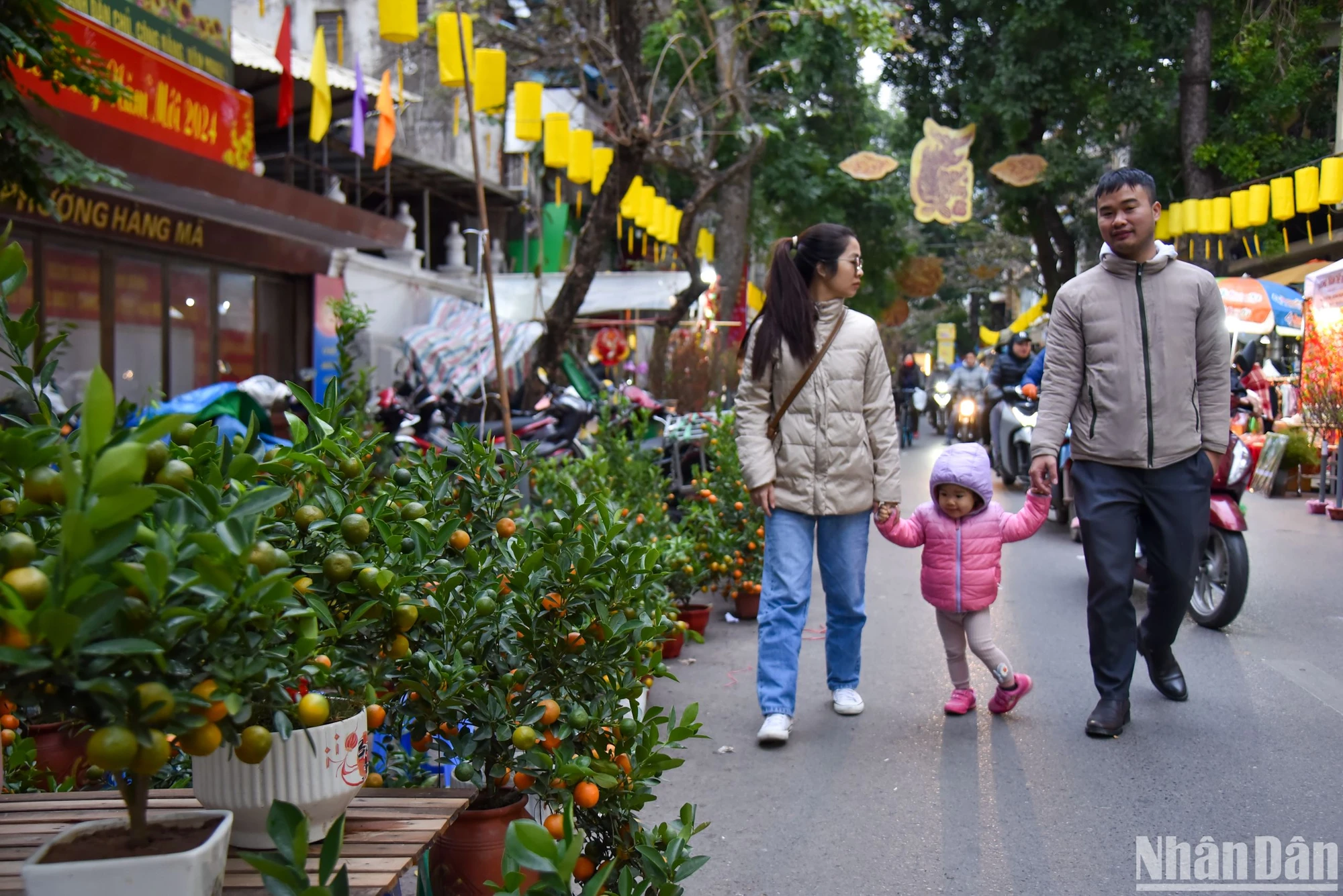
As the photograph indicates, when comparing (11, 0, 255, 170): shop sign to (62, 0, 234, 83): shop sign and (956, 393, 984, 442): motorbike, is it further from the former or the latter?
(956, 393, 984, 442): motorbike

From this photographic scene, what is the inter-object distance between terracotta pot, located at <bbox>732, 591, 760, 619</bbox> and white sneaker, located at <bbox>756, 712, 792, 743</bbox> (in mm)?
2227

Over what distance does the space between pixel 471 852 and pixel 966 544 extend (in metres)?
2.69

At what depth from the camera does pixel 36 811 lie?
1.70 m

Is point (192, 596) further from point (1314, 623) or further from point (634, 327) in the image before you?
point (634, 327)

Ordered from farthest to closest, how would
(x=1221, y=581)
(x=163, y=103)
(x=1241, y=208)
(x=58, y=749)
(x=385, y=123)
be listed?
(x=1241, y=208)
(x=385, y=123)
(x=163, y=103)
(x=1221, y=581)
(x=58, y=749)

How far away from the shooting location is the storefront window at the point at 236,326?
13547 mm

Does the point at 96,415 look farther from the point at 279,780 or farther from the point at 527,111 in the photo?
the point at 527,111

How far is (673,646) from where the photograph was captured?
18.1 feet

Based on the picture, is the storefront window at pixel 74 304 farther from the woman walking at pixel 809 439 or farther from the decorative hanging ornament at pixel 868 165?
the decorative hanging ornament at pixel 868 165

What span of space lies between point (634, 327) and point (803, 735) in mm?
19115

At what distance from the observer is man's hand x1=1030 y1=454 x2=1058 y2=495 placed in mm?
4121

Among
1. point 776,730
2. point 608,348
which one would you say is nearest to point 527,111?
point 608,348

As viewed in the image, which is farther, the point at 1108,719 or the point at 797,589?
the point at 797,589

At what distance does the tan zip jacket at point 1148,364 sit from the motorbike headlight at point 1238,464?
1.97 meters
